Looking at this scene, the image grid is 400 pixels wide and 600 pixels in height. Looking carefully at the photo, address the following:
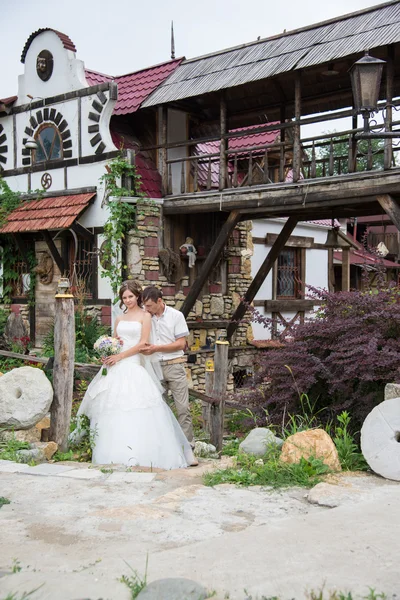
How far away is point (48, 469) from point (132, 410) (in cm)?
116

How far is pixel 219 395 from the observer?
827 cm

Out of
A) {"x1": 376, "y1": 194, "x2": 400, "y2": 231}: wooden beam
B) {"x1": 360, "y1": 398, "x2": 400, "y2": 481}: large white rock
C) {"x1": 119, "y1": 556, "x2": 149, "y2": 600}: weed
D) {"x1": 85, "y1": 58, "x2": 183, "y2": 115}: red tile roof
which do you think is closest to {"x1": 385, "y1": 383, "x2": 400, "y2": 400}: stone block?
{"x1": 360, "y1": 398, "x2": 400, "y2": 481}: large white rock

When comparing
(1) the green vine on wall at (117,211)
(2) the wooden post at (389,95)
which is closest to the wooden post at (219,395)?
(2) the wooden post at (389,95)

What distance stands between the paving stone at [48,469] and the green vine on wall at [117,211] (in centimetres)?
674

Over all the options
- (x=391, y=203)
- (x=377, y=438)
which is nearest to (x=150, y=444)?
(x=377, y=438)

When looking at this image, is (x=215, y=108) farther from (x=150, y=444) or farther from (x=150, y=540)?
(x=150, y=540)

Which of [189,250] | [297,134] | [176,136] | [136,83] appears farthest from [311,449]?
[136,83]

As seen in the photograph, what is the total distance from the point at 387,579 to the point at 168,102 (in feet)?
35.1

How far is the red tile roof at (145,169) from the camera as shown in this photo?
44.0 ft

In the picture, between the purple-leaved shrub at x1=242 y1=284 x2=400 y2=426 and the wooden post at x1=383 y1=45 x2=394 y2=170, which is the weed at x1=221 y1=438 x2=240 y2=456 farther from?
the wooden post at x1=383 y1=45 x2=394 y2=170

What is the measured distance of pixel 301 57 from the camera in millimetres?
11172

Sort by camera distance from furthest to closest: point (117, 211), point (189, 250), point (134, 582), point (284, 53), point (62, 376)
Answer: point (189, 250) < point (117, 211) < point (284, 53) < point (62, 376) < point (134, 582)

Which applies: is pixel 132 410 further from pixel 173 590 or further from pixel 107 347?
pixel 173 590

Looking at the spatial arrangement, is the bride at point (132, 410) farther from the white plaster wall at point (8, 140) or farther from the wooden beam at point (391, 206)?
the white plaster wall at point (8, 140)
